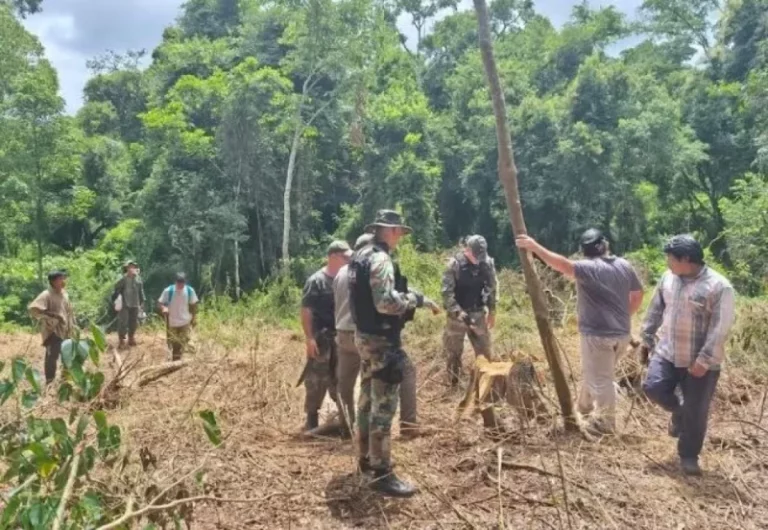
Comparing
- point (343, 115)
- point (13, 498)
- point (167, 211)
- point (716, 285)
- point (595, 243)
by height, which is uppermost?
point (343, 115)

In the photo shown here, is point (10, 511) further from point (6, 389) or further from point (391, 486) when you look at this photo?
point (391, 486)

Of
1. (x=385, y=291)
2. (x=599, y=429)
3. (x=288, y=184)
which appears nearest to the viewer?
(x=385, y=291)

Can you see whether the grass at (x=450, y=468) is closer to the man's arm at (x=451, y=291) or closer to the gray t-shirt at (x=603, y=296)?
the gray t-shirt at (x=603, y=296)

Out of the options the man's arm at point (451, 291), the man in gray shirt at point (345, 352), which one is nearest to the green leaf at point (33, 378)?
the man in gray shirt at point (345, 352)

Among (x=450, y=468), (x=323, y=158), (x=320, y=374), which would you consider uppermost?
(x=323, y=158)

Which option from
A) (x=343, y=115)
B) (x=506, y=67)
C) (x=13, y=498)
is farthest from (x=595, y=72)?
(x=13, y=498)

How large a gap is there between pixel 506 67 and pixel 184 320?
82.1ft

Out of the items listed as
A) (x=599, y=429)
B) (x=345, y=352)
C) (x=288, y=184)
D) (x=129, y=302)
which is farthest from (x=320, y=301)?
(x=288, y=184)

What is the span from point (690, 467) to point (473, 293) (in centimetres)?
292

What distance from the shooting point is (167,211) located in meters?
23.6

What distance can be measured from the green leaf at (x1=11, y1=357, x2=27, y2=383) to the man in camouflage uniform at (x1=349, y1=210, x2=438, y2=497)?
213 cm

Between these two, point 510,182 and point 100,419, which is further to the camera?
point 510,182

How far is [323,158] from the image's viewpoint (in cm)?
2605

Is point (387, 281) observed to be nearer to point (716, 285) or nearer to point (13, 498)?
point (716, 285)
